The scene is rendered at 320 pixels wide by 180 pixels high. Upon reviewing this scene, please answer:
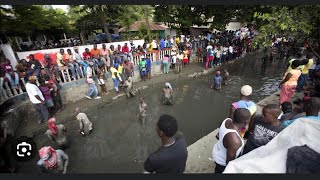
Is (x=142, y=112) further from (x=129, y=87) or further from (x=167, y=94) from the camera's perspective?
(x=129, y=87)

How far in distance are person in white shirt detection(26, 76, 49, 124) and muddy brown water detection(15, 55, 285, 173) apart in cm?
73

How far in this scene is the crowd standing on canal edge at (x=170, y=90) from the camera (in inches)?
101

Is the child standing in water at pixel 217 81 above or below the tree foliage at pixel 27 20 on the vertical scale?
below

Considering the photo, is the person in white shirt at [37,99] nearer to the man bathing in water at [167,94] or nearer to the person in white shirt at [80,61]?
the person in white shirt at [80,61]

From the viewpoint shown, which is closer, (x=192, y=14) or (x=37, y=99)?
(x=37, y=99)

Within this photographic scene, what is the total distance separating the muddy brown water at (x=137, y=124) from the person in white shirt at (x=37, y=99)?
0.73 metres

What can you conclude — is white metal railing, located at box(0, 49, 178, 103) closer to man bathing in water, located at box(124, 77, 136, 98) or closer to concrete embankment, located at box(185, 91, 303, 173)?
man bathing in water, located at box(124, 77, 136, 98)

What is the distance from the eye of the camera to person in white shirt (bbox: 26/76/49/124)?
642 centimetres

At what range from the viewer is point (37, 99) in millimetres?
6605

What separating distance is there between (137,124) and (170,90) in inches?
86.0

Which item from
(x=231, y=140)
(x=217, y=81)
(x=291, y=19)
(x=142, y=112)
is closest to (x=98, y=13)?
(x=217, y=81)

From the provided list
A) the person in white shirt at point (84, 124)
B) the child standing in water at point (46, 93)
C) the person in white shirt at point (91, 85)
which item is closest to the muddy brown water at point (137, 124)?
the person in white shirt at point (84, 124)

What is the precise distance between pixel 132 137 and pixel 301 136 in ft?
15.9

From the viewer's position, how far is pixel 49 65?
8578mm
